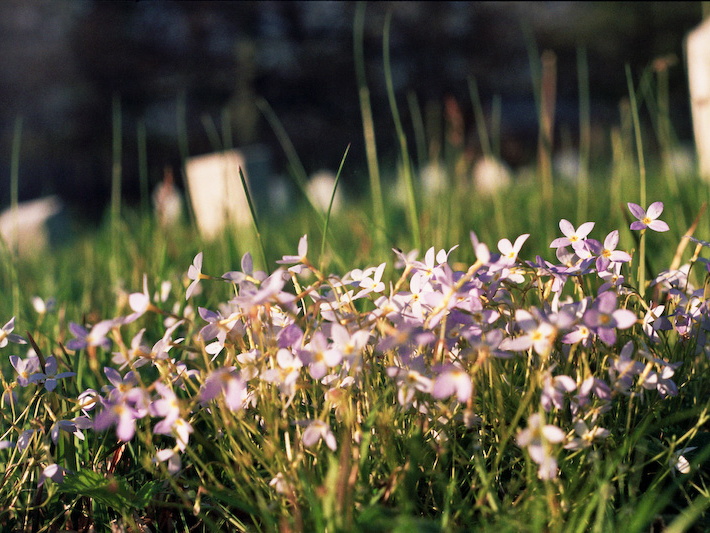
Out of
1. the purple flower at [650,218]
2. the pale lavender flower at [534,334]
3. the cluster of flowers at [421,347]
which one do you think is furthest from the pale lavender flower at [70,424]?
the purple flower at [650,218]

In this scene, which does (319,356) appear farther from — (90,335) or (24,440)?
(24,440)

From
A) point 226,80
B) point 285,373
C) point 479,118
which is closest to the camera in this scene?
point 285,373

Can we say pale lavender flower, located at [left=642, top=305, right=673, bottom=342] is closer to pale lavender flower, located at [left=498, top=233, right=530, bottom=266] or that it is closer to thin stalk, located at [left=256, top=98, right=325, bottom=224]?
pale lavender flower, located at [left=498, top=233, right=530, bottom=266]

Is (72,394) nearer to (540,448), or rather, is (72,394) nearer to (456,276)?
(456,276)

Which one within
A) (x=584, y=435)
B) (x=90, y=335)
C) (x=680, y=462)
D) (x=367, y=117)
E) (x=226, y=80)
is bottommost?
(x=680, y=462)

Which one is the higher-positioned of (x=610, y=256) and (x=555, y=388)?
(x=610, y=256)

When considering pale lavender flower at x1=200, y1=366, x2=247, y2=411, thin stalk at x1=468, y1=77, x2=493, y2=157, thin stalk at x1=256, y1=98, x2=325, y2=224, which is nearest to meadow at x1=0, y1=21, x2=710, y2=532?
pale lavender flower at x1=200, y1=366, x2=247, y2=411

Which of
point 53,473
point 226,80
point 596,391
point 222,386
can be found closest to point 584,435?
point 596,391
